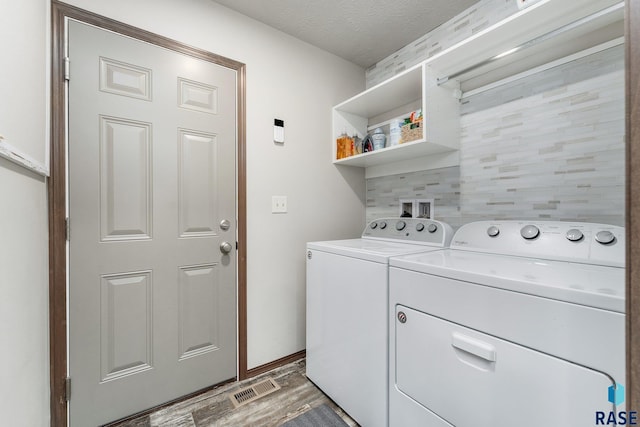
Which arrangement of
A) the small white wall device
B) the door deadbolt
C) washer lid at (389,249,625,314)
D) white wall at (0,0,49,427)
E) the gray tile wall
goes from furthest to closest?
1. the small white wall device
2. the gray tile wall
3. the door deadbolt
4. white wall at (0,0,49,427)
5. washer lid at (389,249,625,314)

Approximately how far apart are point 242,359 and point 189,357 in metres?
0.32

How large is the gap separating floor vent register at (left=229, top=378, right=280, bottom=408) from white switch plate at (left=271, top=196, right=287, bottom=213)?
1.11 m

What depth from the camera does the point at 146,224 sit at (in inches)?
55.7

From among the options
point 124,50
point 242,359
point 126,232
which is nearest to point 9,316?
point 126,232

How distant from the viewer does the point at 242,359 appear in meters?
1.68

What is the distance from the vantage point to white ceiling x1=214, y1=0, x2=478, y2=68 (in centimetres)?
160

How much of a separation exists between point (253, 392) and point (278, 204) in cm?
118

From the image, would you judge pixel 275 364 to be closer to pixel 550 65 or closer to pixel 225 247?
pixel 225 247

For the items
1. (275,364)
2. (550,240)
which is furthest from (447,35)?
(275,364)

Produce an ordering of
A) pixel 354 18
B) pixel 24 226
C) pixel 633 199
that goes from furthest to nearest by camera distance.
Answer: pixel 354 18 → pixel 24 226 → pixel 633 199

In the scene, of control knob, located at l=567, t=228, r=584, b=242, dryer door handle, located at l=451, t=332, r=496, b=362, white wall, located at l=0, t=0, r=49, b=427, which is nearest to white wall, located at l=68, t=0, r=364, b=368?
white wall, located at l=0, t=0, r=49, b=427

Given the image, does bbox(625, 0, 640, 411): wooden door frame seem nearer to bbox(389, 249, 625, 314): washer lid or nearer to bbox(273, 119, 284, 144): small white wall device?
bbox(389, 249, 625, 314): washer lid

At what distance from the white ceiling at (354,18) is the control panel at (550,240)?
1371mm

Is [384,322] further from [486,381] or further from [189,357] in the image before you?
[189,357]
